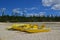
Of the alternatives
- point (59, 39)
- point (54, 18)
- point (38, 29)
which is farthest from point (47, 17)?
point (59, 39)

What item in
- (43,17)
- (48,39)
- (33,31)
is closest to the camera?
(48,39)

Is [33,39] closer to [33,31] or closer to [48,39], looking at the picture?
[48,39]

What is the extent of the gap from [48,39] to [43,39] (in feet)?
1.41

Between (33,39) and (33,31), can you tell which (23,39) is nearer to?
(33,39)

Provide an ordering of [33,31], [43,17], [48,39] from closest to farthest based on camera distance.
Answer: [48,39] < [33,31] < [43,17]

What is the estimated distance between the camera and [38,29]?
24312mm

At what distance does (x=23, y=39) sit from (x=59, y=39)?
10.2ft

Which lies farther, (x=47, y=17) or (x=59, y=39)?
(x=47, y=17)

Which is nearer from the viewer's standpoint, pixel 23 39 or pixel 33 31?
pixel 23 39

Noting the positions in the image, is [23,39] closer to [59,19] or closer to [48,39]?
[48,39]

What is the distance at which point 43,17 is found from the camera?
89125 millimetres

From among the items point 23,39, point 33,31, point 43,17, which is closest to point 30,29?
point 33,31

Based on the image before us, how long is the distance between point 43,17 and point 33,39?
71.9 m

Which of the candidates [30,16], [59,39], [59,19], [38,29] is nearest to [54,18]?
[59,19]
